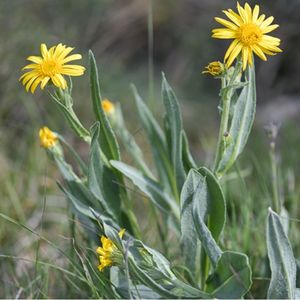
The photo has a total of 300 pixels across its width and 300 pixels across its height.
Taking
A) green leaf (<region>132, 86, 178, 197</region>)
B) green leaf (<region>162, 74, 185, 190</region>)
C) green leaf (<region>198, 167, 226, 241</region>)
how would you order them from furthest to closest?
1. green leaf (<region>132, 86, 178, 197</region>)
2. green leaf (<region>162, 74, 185, 190</region>)
3. green leaf (<region>198, 167, 226, 241</region>)

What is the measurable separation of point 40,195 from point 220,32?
1659 mm

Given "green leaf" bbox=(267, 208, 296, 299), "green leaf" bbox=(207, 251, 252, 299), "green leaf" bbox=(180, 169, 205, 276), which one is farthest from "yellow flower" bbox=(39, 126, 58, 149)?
"green leaf" bbox=(267, 208, 296, 299)

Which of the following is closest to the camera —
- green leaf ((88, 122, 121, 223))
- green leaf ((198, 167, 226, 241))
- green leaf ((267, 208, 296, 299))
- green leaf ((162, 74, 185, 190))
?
green leaf ((267, 208, 296, 299))

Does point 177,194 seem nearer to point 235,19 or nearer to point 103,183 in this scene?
point 103,183

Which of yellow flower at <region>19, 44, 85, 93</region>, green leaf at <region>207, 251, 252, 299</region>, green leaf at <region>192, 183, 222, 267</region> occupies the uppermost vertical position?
yellow flower at <region>19, 44, 85, 93</region>

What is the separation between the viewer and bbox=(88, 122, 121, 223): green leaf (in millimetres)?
1670

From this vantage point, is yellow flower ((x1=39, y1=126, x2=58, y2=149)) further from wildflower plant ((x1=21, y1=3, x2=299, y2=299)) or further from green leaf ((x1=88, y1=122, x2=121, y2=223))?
green leaf ((x1=88, y1=122, x2=121, y2=223))

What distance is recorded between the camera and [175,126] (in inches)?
71.9

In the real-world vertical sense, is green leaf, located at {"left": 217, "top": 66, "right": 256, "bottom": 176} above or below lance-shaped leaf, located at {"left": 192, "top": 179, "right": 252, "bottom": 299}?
above

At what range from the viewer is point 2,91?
3359 millimetres

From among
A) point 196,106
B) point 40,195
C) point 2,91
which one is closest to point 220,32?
point 40,195

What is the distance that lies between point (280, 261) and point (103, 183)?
0.56 metres

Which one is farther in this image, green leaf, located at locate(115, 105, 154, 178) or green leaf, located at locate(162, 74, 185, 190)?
green leaf, located at locate(115, 105, 154, 178)

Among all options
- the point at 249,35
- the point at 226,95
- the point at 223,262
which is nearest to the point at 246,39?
the point at 249,35
